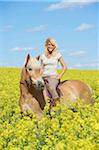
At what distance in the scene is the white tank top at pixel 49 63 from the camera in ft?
32.4

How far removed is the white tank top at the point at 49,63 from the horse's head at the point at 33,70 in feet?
0.89

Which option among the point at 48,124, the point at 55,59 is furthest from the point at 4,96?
the point at 48,124

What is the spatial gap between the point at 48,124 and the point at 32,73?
2220 mm

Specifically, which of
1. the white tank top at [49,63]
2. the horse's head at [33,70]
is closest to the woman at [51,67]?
the white tank top at [49,63]

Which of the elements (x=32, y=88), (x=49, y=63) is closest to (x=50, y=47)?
(x=49, y=63)

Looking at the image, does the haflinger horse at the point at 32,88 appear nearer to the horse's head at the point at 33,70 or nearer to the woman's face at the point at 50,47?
the horse's head at the point at 33,70

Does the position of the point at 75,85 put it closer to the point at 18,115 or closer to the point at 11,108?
the point at 11,108

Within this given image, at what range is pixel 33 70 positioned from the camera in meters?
9.53

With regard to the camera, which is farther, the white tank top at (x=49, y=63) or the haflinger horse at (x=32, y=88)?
the white tank top at (x=49, y=63)

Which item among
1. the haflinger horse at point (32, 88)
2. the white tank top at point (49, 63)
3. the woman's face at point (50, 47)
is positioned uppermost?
the woman's face at point (50, 47)

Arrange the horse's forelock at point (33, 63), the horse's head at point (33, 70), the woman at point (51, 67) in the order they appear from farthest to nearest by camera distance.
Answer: the woman at point (51, 67), the horse's forelock at point (33, 63), the horse's head at point (33, 70)

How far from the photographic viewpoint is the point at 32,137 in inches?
247

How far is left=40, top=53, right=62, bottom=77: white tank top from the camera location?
9.87 meters

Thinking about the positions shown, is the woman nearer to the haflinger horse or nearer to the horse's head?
the haflinger horse
